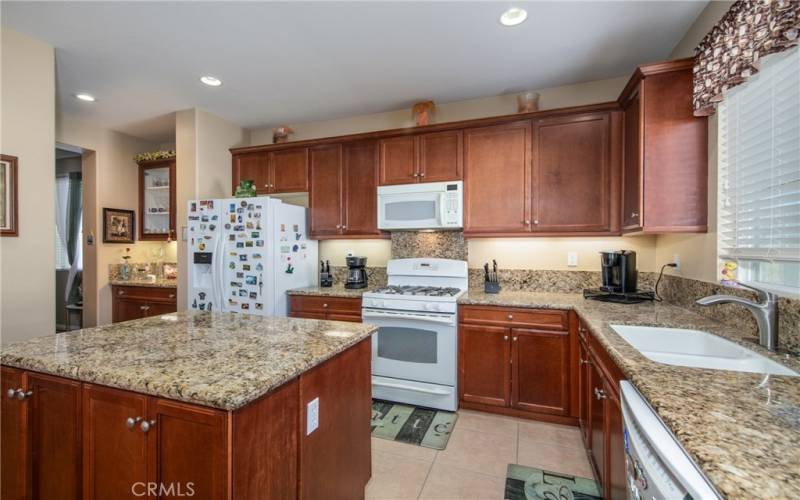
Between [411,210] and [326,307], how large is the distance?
1.15 m

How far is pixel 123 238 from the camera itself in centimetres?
400

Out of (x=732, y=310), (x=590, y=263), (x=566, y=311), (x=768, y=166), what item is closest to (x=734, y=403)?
(x=732, y=310)

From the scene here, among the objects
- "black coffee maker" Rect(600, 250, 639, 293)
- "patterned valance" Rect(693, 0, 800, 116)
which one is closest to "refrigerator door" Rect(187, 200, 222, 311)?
"black coffee maker" Rect(600, 250, 639, 293)

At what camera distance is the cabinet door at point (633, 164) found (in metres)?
2.03

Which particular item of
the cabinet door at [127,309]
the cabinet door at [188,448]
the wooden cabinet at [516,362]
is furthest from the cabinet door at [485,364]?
the cabinet door at [127,309]

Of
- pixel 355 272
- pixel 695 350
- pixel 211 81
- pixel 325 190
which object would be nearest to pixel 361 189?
pixel 325 190

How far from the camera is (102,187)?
12.6 feet

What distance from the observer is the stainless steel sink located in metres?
1.24

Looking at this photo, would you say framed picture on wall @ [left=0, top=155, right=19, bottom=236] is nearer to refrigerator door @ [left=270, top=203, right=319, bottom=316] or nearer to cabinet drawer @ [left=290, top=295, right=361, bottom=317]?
refrigerator door @ [left=270, top=203, right=319, bottom=316]

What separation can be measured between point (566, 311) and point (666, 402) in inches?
61.6

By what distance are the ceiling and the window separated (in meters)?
0.77

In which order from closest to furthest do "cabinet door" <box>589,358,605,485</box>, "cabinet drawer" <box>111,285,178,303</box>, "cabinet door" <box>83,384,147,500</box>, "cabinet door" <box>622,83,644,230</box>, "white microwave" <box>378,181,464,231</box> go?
"cabinet door" <box>83,384,147,500</box>
"cabinet door" <box>589,358,605,485</box>
"cabinet door" <box>622,83,644,230</box>
"white microwave" <box>378,181,464,231</box>
"cabinet drawer" <box>111,285,178,303</box>

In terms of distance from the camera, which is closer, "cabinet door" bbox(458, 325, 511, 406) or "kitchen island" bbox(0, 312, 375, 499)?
"kitchen island" bbox(0, 312, 375, 499)


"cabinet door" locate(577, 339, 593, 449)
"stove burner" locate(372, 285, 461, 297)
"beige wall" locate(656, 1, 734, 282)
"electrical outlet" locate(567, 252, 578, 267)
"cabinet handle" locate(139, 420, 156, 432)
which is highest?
"beige wall" locate(656, 1, 734, 282)
